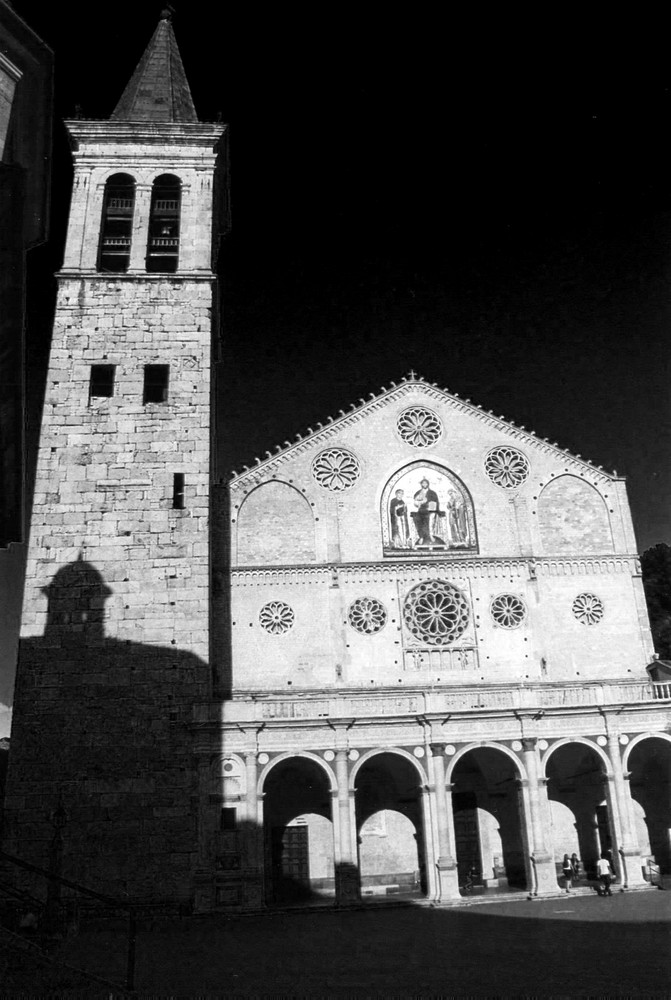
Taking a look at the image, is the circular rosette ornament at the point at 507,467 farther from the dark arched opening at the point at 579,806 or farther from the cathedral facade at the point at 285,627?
the dark arched opening at the point at 579,806

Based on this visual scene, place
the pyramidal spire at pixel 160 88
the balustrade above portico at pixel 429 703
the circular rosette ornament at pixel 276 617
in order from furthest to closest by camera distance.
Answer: the pyramidal spire at pixel 160 88 < the circular rosette ornament at pixel 276 617 < the balustrade above portico at pixel 429 703

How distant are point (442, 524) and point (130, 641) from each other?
1281cm

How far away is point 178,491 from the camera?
78.5 ft

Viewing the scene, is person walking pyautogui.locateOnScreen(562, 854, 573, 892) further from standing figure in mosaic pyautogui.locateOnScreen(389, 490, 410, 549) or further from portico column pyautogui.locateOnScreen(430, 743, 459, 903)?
standing figure in mosaic pyautogui.locateOnScreen(389, 490, 410, 549)

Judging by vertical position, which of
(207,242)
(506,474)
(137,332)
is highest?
(207,242)

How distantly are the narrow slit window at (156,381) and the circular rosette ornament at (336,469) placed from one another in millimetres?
6887

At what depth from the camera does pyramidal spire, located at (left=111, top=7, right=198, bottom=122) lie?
30.4m

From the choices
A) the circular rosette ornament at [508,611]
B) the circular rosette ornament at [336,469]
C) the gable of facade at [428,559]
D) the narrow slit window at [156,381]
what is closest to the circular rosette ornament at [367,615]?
the gable of facade at [428,559]

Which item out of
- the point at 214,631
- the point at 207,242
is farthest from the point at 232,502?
the point at 207,242

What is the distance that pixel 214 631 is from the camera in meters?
27.4

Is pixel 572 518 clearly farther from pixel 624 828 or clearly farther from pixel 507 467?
pixel 624 828

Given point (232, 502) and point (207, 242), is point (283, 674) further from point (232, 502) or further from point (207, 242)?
point (207, 242)

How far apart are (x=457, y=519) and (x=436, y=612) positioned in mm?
3770

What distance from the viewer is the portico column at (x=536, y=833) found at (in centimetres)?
2091
